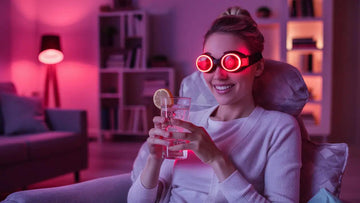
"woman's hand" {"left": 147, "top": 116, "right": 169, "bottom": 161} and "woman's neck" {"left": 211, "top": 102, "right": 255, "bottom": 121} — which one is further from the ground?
"woman's neck" {"left": 211, "top": 102, "right": 255, "bottom": 121}

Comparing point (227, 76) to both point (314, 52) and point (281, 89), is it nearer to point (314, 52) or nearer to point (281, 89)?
point (281, 89)

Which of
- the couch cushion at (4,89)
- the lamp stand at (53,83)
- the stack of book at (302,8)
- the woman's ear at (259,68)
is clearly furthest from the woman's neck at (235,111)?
the lamp stand at (53,83)

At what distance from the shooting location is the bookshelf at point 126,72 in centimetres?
472

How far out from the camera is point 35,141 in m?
2.59

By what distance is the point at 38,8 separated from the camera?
536 cm

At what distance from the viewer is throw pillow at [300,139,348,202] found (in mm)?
1049

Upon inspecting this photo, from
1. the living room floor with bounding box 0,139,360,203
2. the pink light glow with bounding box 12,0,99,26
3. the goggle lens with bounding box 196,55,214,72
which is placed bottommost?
the living room floor with bounding box 0,139,360,203

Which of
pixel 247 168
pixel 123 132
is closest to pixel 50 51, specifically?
pixel 123 132

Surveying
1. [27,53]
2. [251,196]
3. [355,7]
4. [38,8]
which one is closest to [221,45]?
[251,196]

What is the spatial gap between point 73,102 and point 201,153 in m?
4.81

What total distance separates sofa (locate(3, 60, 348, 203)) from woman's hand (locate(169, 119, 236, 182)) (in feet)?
0.98

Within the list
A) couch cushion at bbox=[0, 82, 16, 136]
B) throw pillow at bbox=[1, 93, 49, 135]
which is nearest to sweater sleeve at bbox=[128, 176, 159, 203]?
throw pillow at bbox=[1, 93, 49, 135]

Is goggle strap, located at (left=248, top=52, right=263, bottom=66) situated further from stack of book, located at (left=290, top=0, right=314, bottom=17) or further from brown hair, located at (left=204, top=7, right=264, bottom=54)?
stack of book, located at (left=290, top=0, right=314, bottom=17)

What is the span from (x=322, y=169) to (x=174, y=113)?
0.51m
